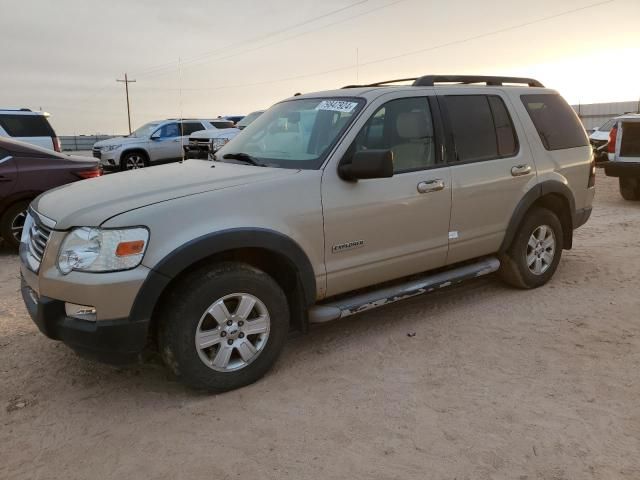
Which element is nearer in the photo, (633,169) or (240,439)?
(240,439)

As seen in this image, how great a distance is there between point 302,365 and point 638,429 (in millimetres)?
2055

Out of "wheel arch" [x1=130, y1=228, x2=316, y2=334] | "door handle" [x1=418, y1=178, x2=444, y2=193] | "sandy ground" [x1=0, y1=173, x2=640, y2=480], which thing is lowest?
"sandy ground" [x1=0, y1=173, x2=640, y2=480]

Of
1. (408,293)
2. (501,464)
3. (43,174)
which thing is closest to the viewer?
(501,464)

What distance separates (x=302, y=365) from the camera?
12.7 ft

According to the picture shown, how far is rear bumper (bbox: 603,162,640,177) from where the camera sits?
10.2 meters

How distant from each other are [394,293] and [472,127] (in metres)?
1.60

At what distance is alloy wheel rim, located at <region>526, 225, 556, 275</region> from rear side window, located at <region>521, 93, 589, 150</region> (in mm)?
803

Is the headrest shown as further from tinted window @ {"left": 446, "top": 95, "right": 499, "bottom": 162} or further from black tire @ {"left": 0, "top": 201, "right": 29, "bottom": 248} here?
black tire @ {"left": 0, "top": 201, "right": 29, "bottom": 248}

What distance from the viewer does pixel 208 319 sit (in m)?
3.34

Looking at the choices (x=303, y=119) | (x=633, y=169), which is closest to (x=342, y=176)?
(x=303, y=119)

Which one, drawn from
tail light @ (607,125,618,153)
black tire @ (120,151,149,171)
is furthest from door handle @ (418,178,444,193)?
black tire @ (120,151,149,171)

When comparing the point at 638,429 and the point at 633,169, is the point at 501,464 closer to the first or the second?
the point at 638,429

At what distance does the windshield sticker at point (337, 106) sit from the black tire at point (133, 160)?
14591 mm

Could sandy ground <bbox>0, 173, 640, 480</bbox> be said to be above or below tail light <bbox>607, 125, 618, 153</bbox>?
below
